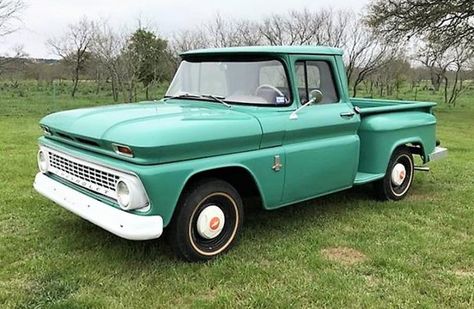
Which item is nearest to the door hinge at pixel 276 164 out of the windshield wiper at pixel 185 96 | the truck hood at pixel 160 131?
the truck hood at pixel 160 131

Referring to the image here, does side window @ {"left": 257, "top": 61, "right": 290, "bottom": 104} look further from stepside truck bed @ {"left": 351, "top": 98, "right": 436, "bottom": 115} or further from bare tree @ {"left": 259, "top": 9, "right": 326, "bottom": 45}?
bare tree @ {"left": 259, "top": 9, "right": 326, "bottom": 45}

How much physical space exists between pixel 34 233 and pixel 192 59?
2.32m

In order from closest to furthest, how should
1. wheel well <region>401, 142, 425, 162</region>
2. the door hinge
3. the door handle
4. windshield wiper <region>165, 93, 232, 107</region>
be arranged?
the door hinge
windshield wiper <region>165, 93, 232, 107</region>
the door handle
wheel well <region>401, 142, 425, 162</region>

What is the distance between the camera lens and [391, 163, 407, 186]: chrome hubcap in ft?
18.9

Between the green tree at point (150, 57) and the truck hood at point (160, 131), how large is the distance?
17.2 metres

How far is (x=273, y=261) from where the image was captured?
3924mm

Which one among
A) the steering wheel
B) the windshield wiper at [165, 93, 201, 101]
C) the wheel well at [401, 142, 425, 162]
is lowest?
the wheel well at [401, 142, 425, 162]

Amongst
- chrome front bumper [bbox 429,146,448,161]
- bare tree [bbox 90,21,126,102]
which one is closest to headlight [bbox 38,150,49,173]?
chrome front bumper [bbox 429,146,448,161]

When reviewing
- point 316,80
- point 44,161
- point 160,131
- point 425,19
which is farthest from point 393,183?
point 425,19

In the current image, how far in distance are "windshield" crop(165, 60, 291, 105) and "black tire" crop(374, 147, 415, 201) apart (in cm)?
193

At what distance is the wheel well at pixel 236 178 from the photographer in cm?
384

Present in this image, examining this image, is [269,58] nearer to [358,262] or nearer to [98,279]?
[358,262]

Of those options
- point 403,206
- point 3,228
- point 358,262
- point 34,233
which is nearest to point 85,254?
point 34,233

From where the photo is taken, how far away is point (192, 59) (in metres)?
5.06
